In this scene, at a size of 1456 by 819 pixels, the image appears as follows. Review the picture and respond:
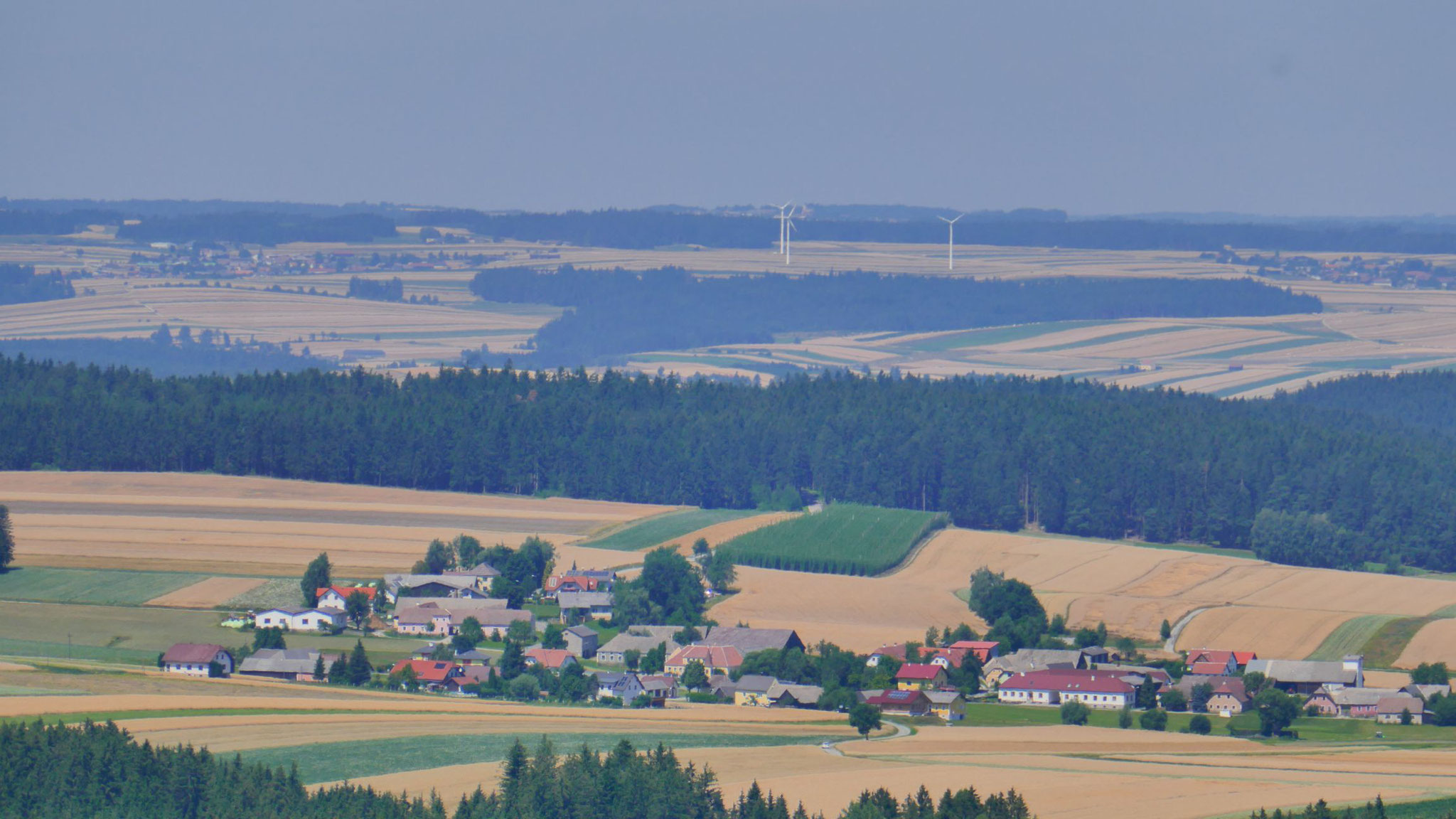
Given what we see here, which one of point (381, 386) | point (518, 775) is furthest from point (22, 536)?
point (518, 775)

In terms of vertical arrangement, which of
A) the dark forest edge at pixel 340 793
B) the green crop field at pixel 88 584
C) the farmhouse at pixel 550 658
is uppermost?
the dark forest edge at pixel 340 793

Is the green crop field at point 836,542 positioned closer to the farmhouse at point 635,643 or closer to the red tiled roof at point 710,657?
the farmhouse at point 635,643

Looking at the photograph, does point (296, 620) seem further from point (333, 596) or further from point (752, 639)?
point (752, 639)

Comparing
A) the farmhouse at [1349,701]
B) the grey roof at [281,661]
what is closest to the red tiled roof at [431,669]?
the grey roof at [281,661]

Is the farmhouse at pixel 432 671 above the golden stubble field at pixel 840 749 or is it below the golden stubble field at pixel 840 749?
below

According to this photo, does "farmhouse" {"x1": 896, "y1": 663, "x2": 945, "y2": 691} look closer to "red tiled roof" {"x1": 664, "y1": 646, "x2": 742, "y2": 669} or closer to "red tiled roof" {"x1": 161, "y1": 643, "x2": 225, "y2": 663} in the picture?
"red tiled roof" {"x1": 664, "y1": 646, "x2": 742, "y2": 669}

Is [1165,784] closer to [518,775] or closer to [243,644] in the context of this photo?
[518,775]

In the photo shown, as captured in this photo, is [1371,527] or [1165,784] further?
[1371,527]
